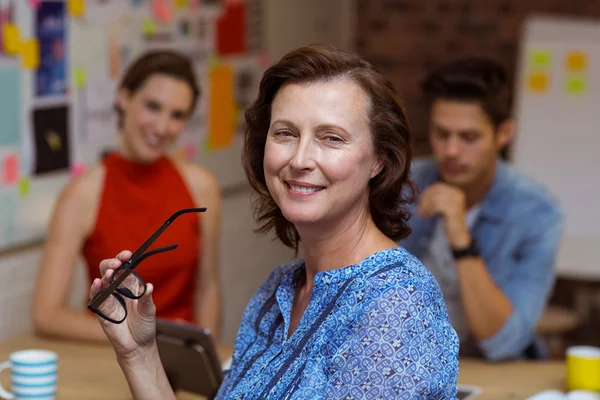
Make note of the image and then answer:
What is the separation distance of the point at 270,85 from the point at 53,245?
129cm

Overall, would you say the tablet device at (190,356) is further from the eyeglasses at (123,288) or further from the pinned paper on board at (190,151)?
the pinned paper on board at (190,151)

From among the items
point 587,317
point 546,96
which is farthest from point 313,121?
point 587,317

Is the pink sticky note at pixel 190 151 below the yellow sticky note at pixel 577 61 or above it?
below

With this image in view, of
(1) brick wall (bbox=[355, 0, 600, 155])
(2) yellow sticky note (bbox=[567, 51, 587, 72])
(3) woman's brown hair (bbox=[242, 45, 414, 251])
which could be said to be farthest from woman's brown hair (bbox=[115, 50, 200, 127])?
(1) brick wall (bbox=[355, 0, 600, 155])

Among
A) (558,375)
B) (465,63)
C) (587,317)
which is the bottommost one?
(587,317)

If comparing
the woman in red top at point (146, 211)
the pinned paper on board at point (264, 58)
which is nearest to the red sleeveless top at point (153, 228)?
the woman in red top at point (146, 211)

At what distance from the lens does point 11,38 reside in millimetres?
2756

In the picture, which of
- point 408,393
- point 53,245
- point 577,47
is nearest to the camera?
point 408,393

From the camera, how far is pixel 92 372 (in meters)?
2.23

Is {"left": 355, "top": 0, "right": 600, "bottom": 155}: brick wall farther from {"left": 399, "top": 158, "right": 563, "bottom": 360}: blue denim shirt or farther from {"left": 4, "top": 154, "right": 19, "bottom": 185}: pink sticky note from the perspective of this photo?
{"left": 4, "top": 154, "right": 19, "bottom": 185}: pink sticky note

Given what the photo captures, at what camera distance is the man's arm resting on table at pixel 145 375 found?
Answer: 1672 millimetres

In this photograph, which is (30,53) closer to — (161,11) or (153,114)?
(153,114)

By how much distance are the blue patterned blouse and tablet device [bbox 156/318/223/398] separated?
1.09 feet

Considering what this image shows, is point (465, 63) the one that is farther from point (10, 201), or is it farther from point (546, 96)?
point (546, 96)
